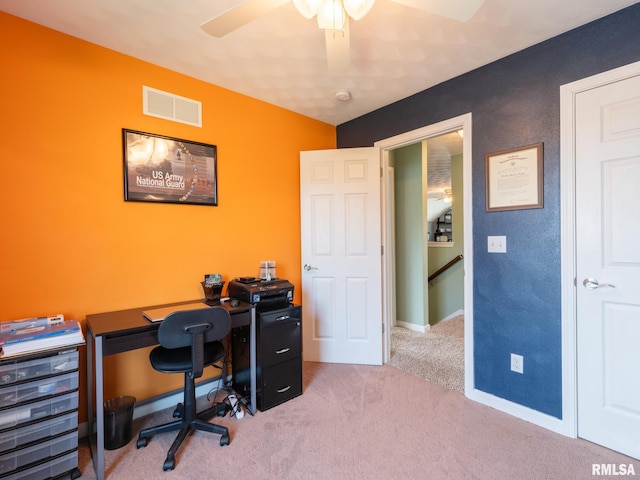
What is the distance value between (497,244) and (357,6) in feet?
5.75

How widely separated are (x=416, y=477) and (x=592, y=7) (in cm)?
270

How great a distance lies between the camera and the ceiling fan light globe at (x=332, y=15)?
1.29 m

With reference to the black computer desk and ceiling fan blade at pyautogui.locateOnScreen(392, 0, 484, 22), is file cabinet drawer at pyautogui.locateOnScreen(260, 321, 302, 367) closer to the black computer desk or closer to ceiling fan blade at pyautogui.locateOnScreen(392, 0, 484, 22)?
the black computer desk

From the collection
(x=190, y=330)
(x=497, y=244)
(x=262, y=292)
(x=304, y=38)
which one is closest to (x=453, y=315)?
(x=497, y=244)

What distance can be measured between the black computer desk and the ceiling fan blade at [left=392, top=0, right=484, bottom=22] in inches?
75.4

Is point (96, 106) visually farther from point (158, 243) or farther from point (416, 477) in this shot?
point (416, 477)

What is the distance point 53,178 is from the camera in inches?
73.5

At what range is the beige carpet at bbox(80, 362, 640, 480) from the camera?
5.36ft

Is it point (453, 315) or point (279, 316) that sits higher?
point (279, 316)

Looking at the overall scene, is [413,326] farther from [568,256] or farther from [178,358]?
[178,358]

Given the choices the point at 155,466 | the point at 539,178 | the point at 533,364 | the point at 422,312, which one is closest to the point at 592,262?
the point at 539,178

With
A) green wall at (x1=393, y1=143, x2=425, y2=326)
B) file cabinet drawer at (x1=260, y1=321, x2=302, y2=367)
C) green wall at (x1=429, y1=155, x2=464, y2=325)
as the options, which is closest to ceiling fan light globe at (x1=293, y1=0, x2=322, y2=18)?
file cabinet drawer at (x1=260, y1=321, x2=302, y2=367)

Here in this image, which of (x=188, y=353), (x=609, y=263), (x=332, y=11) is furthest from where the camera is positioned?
(x=188, y=353)

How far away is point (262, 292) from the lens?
7.47ft
